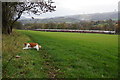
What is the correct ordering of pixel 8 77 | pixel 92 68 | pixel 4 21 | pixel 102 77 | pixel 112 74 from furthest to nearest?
pixel 4 21 < pixel 92 68 < pixel 112 74 < pixel 102 77 < pixel 8 77

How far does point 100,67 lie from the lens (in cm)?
771

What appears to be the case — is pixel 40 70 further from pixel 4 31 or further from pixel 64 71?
pixel 4 31

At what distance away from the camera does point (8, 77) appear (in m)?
5.73

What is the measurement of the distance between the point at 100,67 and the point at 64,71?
2.32 m

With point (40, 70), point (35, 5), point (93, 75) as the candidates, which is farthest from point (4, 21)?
point (93, 75)

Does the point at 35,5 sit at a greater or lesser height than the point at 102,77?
greater

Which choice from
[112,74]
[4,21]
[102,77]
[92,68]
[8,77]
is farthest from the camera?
[4,21]

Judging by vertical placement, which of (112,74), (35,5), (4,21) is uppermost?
(35,5)

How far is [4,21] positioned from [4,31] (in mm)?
1876

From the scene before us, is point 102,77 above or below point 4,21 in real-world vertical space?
below

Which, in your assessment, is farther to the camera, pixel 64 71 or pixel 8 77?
pixel 64 71

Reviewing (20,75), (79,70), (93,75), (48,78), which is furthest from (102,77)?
(20,75)

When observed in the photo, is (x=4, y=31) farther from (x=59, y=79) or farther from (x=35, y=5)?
(x=59, y=79)

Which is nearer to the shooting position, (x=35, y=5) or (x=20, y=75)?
(x=20, y=75)
